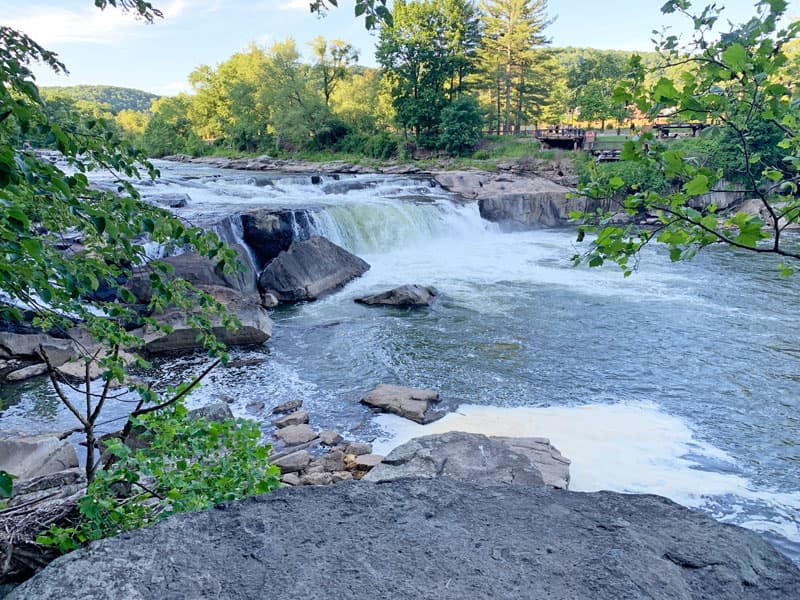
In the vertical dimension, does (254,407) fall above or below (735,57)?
below

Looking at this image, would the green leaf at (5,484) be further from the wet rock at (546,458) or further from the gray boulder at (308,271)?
the gray boulder at (308,271)

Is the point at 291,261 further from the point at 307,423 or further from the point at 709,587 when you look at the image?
the point at 709,587

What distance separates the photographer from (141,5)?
8.72 feet

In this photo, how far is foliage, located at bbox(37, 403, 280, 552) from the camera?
2293 millimetres

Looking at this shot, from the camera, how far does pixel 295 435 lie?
22.5ft

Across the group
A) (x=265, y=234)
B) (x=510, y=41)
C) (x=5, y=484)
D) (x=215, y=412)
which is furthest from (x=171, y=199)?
(x=510, y=41)

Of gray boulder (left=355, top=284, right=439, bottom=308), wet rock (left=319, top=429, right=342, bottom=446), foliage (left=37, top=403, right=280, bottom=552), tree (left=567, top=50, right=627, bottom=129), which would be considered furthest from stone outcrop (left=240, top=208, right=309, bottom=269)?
tree (left=567, top=50, right=627, bottom=129)

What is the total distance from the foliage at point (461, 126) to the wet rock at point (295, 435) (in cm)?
3206

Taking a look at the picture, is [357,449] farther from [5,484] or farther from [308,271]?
[308,271]

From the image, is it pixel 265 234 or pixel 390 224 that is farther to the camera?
pixel 390 224

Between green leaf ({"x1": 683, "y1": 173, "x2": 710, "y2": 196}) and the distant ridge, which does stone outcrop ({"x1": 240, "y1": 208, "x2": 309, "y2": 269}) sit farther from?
the distant ridge

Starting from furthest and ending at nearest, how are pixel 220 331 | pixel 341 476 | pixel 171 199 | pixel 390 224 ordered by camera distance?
pixel 390 224
pixel 171 199
pixel 220 331
pixel 341 476

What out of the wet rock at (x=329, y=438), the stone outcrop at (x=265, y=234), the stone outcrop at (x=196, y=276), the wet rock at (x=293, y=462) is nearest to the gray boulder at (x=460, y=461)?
the wet rock at (x=293, y=462)

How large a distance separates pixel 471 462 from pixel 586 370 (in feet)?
14.1
